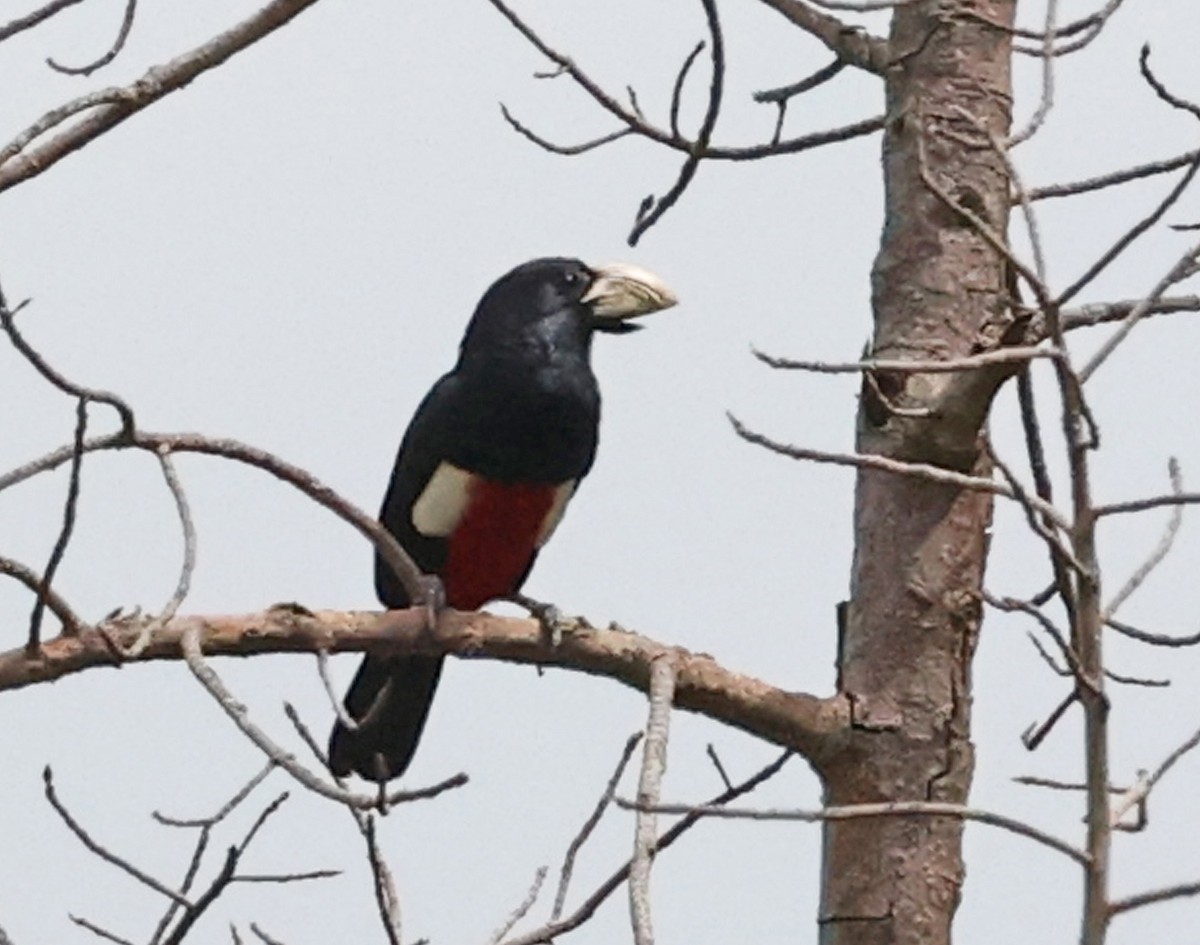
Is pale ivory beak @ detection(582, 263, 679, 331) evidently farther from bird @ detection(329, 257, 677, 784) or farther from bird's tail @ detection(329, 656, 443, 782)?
bird's tail @ detection(329, 656, 443, 782)

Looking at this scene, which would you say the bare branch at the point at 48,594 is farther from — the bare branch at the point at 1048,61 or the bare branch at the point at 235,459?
the bare branch at the point at 1048,61

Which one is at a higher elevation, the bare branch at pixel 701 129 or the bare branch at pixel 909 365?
the bare branch at pixel 701 129

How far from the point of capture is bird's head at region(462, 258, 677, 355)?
4.86 meters

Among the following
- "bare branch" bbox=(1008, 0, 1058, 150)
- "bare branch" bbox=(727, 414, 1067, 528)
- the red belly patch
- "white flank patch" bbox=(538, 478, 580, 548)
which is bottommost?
"bare branch" bbox=(727, 414, 1067, 528)

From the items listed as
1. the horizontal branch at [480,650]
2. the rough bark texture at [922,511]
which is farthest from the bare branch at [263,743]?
the rough bark texture at [922,511]

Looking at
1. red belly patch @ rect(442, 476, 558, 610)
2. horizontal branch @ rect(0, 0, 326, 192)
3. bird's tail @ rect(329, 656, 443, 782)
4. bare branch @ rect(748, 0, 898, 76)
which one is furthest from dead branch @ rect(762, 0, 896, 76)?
bird's tail @ rect(329, 656, 443, 782)

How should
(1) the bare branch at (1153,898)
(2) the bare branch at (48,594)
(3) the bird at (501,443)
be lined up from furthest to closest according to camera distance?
(3) the bird at (501,443) < (2) the bare branch at (48,594) < (1) the bare branch at (1153,898)

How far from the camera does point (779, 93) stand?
12.7ft

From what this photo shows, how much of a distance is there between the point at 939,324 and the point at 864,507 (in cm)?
26

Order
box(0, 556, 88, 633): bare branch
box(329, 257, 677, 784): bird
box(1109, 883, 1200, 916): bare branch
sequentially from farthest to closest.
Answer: box(329, 257, 677, 784): bird, box(0, 556, 88, 633): bare branch, box(1109, 883, 1200, 916): bare branch

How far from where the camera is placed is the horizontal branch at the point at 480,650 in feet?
9.87

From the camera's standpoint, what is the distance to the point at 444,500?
189 inches

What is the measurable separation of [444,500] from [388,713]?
491mm

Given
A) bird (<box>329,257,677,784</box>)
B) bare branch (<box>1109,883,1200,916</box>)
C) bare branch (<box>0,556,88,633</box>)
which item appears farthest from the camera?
bird (<box>329,257,677,784</box>)
